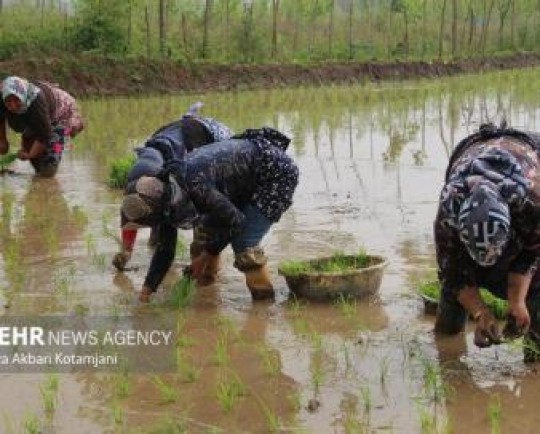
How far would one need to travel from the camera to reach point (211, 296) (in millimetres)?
4973

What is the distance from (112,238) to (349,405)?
11.3 ft

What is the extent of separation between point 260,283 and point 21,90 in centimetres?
413

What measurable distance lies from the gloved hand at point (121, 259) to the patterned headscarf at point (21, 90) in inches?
121

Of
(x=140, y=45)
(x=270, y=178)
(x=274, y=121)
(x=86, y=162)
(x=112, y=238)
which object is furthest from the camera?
(x=140, y=45)

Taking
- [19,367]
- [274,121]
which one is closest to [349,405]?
[19,367]

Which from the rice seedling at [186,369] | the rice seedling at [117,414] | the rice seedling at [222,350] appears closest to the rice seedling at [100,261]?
the rice seedling at [222,350]

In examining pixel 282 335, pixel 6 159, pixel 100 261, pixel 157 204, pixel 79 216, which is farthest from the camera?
pixel 6 159

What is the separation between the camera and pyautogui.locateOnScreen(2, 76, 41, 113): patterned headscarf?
7812mm

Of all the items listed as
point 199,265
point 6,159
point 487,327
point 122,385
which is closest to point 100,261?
point 199,265

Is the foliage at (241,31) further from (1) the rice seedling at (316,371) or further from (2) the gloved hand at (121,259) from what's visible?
A: (1) the rice seedling at (316,371)

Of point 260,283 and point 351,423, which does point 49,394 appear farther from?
point 260,283

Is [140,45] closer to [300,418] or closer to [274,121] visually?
[274,121]

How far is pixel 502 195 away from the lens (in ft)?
10.3

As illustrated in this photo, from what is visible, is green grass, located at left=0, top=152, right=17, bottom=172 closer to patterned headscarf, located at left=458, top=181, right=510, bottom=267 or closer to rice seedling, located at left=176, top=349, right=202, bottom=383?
rice seedling, located at left=176, top=349, right=202, bottom=383
